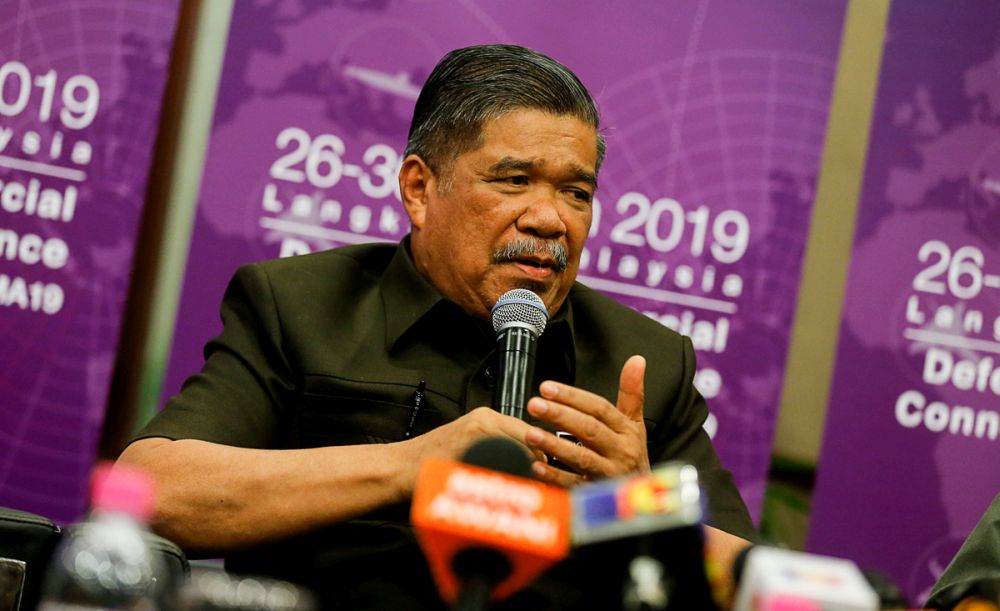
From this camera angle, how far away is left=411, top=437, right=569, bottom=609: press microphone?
87cm

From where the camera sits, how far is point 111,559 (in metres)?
0.91

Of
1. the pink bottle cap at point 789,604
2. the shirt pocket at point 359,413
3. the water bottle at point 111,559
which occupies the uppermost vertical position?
the shirt pocket at point 359,413

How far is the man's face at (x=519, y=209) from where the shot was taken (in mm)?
2223

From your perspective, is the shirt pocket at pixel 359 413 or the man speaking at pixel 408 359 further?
the shirt pocket at pixel 359 413

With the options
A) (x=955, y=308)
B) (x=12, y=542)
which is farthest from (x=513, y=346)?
(x=955, y=308)

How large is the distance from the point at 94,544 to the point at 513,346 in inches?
38.3

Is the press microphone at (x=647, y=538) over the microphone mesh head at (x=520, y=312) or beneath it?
beneath

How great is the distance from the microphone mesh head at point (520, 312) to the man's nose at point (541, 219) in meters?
0.22

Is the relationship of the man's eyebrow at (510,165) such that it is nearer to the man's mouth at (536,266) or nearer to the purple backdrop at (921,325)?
the man's mouth at (536,266)

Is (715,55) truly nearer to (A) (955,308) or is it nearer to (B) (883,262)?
(B) (883,262)

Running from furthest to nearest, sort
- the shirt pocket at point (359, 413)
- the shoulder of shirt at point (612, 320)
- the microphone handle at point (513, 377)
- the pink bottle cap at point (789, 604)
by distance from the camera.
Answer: the shoulder of shirt at point (612, 320)
the shirt pocket at point (359, 413)
the microphone handle at point (513, 377)
the pink bottle cap at point (789, 604)

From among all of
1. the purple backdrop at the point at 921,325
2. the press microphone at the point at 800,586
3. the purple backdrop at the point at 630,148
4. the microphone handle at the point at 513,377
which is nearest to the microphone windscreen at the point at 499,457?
the press microphone at the point at 800,586

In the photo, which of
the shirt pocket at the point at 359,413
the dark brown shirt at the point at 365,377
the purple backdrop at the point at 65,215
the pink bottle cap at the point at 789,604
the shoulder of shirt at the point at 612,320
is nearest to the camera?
the pink bottle cap at the point at 789,604

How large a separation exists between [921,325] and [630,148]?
3.04 ft
